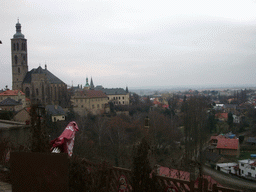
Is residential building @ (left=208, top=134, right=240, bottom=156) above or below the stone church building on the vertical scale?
below

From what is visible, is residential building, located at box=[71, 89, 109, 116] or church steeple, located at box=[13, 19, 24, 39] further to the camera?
church steeple, located at box=[13, 19, 24, 39]

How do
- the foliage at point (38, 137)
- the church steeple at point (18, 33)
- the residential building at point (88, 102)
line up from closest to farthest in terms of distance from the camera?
the foliage at point (38, 137) → the residential building at point (88, 102) → the church steeple at point (18, 33)

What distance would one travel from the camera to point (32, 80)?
2199 inches

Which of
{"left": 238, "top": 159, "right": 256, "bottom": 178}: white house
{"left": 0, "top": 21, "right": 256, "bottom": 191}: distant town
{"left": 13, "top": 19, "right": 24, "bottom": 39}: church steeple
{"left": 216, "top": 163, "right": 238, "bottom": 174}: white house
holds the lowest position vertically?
{"left": 216, "top": 163, "right": 238, "bottom": 174}: white house

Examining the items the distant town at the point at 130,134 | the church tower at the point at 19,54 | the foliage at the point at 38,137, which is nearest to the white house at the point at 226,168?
the distant town at the point at 130,134

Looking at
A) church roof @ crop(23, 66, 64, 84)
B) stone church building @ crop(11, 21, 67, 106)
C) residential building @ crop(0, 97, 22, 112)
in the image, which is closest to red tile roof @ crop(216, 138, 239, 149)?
residential building @ crop(0, 97, 22, 112)

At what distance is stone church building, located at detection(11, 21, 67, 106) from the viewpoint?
5525cm

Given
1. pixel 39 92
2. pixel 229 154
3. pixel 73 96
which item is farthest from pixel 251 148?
pixel 39 92

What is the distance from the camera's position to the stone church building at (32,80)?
2175 inches

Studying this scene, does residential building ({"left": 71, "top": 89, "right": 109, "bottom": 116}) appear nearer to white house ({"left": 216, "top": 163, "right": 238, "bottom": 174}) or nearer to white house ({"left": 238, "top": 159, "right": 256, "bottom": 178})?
white house ({"left": 216, "top": 163, "right": 238, "bottom": 174})

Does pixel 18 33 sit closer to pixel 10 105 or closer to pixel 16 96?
pixel 16 96

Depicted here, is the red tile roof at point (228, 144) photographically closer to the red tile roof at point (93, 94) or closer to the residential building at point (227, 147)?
the residential building at point (227, 147)

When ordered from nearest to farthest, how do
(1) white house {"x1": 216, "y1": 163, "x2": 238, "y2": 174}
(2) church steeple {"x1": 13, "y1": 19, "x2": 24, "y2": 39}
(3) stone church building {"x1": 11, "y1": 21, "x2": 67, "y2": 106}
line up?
(1) white house {"x1": 216, "y1": 163, "x2": 238, "y2": 174}
(3) stone church building {"x1": 11, "y1": 21, "x2": 67, "y2": 106}
(2) church steeple {"x1": 13, "y1": 19, "x2": 24, "y2": 39}

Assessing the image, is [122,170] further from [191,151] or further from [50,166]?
[191,151]
